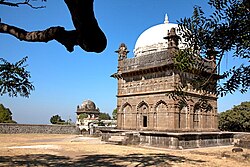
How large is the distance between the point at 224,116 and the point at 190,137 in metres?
22.8

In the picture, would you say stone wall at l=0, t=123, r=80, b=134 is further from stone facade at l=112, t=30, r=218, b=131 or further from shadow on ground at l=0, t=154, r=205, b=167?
shadow on ground at l=0, t=154, r=205, b=167

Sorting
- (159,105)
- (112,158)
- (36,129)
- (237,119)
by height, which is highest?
(159,105)

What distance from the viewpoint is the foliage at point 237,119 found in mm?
37750

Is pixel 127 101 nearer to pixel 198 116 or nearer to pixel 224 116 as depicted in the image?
pixel 198 116

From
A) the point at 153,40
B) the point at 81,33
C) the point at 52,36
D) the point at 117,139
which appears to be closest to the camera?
the point at 81,33

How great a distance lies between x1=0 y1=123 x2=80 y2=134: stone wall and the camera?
114 feet

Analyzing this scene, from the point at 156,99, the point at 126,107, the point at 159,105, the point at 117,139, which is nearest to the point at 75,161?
the point at 117,139

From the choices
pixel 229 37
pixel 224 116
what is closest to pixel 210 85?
pixel 229 37

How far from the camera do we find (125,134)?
22078mm

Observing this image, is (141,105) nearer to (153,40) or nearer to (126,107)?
(126,107)

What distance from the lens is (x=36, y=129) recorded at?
3784 centimetres

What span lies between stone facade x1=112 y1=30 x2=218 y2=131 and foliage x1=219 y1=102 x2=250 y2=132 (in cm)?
1406

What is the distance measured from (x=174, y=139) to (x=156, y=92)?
546 centimetres

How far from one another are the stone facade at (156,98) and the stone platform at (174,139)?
146 centimetres
